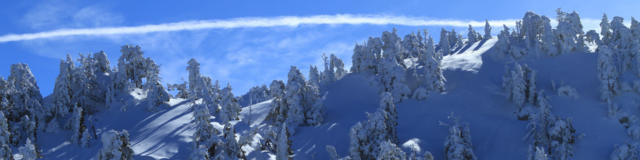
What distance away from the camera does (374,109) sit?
221ft

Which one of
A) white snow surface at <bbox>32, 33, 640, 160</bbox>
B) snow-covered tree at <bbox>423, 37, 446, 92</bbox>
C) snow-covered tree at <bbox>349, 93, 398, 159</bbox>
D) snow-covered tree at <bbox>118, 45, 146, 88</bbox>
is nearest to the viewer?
snow-covered tree at <bbox>349, 93, 398, 159</bbox>

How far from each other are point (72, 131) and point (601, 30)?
265 feet

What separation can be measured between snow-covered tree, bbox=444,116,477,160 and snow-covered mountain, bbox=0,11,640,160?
0.67 feet

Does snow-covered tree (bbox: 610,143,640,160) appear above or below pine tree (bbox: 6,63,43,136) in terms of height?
below

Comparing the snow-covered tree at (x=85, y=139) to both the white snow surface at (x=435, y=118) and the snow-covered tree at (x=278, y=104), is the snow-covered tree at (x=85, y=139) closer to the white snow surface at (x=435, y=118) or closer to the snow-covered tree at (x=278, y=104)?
the white snow surface at (x=435, y=118)

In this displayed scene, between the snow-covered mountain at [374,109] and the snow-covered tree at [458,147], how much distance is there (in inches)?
8.0

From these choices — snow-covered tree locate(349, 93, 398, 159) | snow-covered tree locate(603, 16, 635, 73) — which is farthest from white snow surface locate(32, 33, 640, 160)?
snow-covered tree locate(603, 16, 635, 73)

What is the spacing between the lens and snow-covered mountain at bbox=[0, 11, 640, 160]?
4900cm

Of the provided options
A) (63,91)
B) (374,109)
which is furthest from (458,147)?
(63,91)

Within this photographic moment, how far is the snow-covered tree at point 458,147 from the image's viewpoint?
47.2m

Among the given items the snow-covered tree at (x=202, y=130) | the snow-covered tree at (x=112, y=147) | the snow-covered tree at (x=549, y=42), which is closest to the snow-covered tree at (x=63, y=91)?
the snow-covered tree at (x=202, y=130)

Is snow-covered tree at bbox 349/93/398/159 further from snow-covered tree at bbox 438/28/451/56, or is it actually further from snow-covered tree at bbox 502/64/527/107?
snow-covered tree at bbox 438/28/451/56

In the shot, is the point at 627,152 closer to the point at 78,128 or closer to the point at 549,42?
the point at 549,42

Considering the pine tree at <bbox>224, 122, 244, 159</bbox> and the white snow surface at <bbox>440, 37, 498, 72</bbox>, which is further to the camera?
the white snow surface at <bbox>440, 37, 498, 72</bbox>
